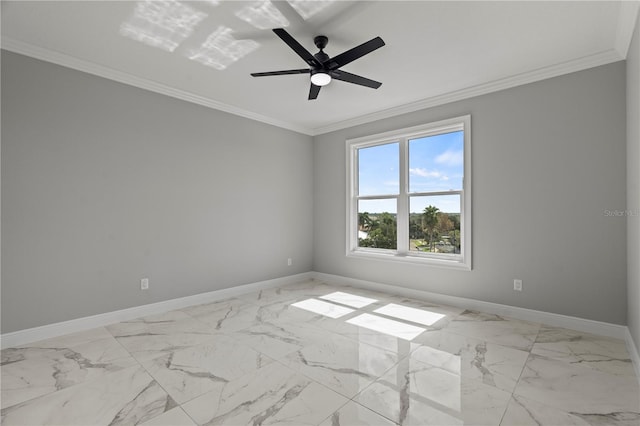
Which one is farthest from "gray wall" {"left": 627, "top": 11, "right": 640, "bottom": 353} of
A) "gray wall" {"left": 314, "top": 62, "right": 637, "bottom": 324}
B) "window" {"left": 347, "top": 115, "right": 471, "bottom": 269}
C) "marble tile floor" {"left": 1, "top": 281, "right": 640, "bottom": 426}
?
"window" {"left": 347, "top": 115, "right": 471, "bottom": 269}

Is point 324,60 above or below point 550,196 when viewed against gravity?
above

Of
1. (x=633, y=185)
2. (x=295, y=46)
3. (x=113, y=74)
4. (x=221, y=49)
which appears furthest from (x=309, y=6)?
(x=633, y=185)

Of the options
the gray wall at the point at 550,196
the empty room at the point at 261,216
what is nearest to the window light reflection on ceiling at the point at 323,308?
the empty room at the point at 261,216

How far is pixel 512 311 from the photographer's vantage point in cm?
346

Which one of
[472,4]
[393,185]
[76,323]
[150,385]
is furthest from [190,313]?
[472,4]

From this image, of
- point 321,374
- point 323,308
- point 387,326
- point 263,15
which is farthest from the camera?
point 323,308

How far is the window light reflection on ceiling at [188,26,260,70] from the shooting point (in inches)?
105

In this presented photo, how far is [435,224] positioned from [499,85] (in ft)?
6.05

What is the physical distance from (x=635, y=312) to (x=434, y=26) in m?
2.81

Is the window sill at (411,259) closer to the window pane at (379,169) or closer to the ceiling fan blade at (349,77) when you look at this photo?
the window pane at (379,169)

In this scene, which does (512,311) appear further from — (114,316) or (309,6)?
(114,316)

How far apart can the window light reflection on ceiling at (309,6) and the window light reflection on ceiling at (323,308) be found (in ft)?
9.83

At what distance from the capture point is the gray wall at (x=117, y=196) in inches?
110

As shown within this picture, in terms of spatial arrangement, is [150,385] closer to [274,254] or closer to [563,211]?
[274,254]
